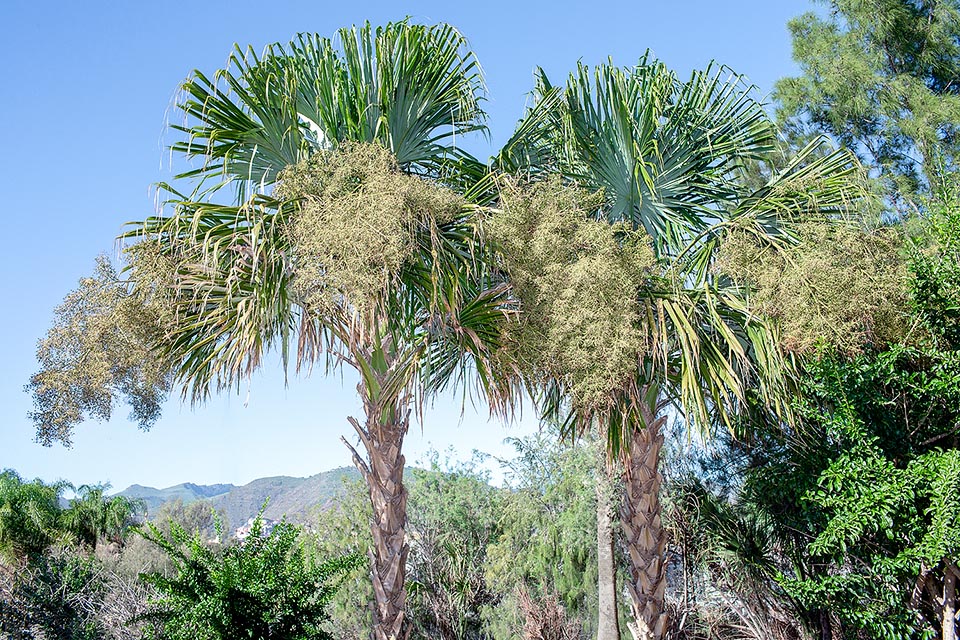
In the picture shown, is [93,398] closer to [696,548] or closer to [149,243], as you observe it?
[149,243]

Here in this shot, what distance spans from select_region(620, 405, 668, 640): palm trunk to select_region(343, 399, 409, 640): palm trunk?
207 cm

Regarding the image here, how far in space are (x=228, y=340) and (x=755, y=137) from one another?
17.6 feet

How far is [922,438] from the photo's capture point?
7230mm

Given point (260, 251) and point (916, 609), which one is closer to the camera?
point (260, 251)

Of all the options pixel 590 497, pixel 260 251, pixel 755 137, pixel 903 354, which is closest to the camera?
pixel 260 251

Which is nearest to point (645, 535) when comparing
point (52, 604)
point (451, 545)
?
point (451, 545)

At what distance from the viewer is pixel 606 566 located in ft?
38.3

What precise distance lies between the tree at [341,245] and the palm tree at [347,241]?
0.05 ft

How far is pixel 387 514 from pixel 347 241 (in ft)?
7.60

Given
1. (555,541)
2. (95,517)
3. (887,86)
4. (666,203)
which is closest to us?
(666,203)

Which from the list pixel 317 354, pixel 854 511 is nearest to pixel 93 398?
pixel 317 354

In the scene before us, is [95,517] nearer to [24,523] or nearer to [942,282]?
[24,523]

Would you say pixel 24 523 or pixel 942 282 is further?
pixel 24 523

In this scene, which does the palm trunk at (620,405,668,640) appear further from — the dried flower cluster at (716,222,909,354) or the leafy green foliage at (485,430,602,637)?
the leafy green foliage at (485,430,602,637)
